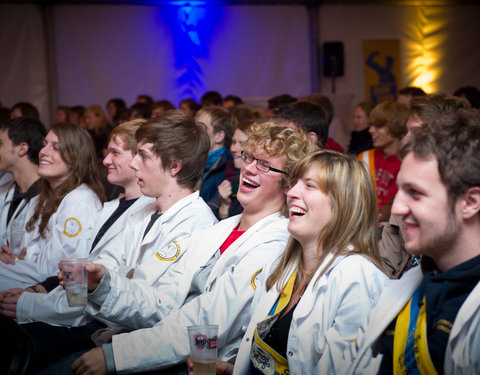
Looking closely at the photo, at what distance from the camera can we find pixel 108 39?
8750 mm

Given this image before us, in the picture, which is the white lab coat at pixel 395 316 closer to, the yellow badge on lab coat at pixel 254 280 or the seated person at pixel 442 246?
the seated person at pixel 442 246

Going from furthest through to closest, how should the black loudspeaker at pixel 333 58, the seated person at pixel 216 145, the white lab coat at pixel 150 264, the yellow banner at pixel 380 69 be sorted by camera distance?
the yellow banner at pixel 380 69 → the black loudspeaker at pixel 333 58 → the seated person at pixel 216 145 → the white lab coat at pixel 150 264

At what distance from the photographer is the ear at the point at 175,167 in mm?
2896

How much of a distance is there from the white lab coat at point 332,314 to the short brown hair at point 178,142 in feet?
4.05

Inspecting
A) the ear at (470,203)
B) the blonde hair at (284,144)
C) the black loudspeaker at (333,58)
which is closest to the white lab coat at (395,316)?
the ear at (470,203)

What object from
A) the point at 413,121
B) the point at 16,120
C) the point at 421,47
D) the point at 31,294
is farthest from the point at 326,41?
the point at 31,294

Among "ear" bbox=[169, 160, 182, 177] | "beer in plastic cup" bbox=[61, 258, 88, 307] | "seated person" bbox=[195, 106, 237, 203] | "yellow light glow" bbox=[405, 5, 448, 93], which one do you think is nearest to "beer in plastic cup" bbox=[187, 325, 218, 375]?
"beer in plastic cup" bbox=[61, 258, 88, 307]

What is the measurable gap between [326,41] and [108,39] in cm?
352

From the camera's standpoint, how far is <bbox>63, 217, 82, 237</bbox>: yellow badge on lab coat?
10.8 ft

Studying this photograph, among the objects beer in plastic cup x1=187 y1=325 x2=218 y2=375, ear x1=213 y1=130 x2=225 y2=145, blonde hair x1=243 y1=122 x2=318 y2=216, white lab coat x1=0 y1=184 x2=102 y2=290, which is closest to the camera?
beer in plastic cup x1=187 y1=325 x2=218 y2=375

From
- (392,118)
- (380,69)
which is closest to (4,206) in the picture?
(392,118)

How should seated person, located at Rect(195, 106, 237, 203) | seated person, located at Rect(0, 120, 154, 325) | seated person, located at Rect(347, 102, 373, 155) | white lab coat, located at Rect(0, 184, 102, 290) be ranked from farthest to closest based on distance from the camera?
seated person, located at Rect(347, 102, 373, 155) → seated person, located at Rect(195, 106, 237, 203) → white lab coat, located at Rect(0, 184, 102, 290) → seated person, located at Rect(0, 120, 154, 325)

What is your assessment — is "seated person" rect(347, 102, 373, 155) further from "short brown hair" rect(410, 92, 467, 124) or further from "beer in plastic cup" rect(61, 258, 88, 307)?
"beer in plastic cup" rect(61, 258, 88, 307)

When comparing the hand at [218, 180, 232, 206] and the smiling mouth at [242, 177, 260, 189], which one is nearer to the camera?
the smiling mouth at [242, 177, 260, 189]
